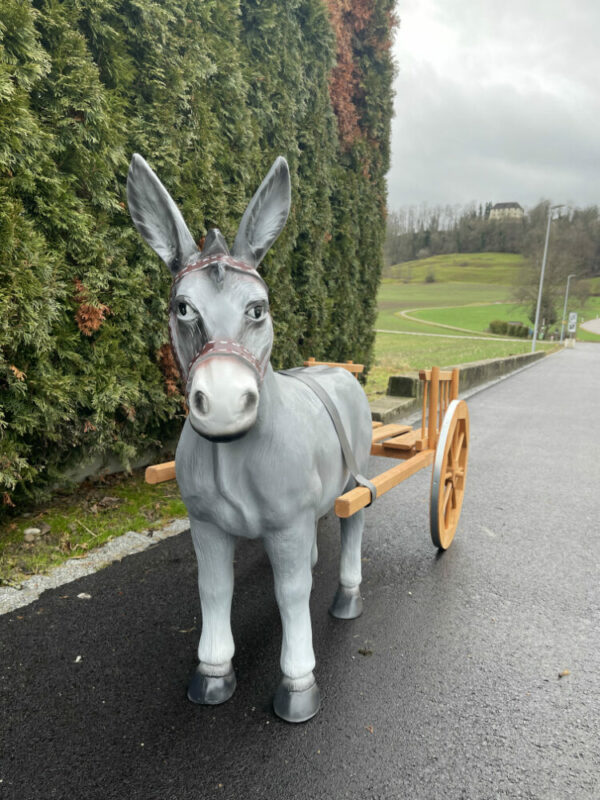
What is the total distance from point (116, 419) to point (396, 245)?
94923 mm

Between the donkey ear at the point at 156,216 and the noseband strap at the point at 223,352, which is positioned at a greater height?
the donkey ear at the point at 156,216

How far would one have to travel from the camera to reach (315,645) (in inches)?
98.8

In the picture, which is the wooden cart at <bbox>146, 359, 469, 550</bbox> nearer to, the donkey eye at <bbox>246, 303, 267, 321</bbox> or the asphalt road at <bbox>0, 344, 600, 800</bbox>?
the asphalt road at <bbox>0, 344, 600, 800</bbox>

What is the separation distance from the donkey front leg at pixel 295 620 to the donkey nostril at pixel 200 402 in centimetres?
68

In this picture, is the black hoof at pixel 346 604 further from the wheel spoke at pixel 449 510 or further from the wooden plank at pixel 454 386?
the wooden plank at pixel 454 386

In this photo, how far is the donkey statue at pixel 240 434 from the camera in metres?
1.55

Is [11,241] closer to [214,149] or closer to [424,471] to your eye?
[214,149]

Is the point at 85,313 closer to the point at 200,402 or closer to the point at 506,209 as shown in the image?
the point at 200,402

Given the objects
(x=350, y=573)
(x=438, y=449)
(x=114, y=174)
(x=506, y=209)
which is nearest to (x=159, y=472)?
(x=350, y=573)

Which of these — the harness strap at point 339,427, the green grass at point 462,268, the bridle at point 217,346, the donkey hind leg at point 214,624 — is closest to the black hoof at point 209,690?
the donkey hind leg at point 214,624

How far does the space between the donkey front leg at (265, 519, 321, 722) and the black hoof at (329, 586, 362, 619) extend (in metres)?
0.69

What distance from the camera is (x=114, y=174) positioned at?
3994mm

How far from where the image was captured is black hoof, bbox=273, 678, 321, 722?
2.00 metres

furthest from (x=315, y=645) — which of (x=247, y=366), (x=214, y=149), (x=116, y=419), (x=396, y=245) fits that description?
(x=396, y=245)
